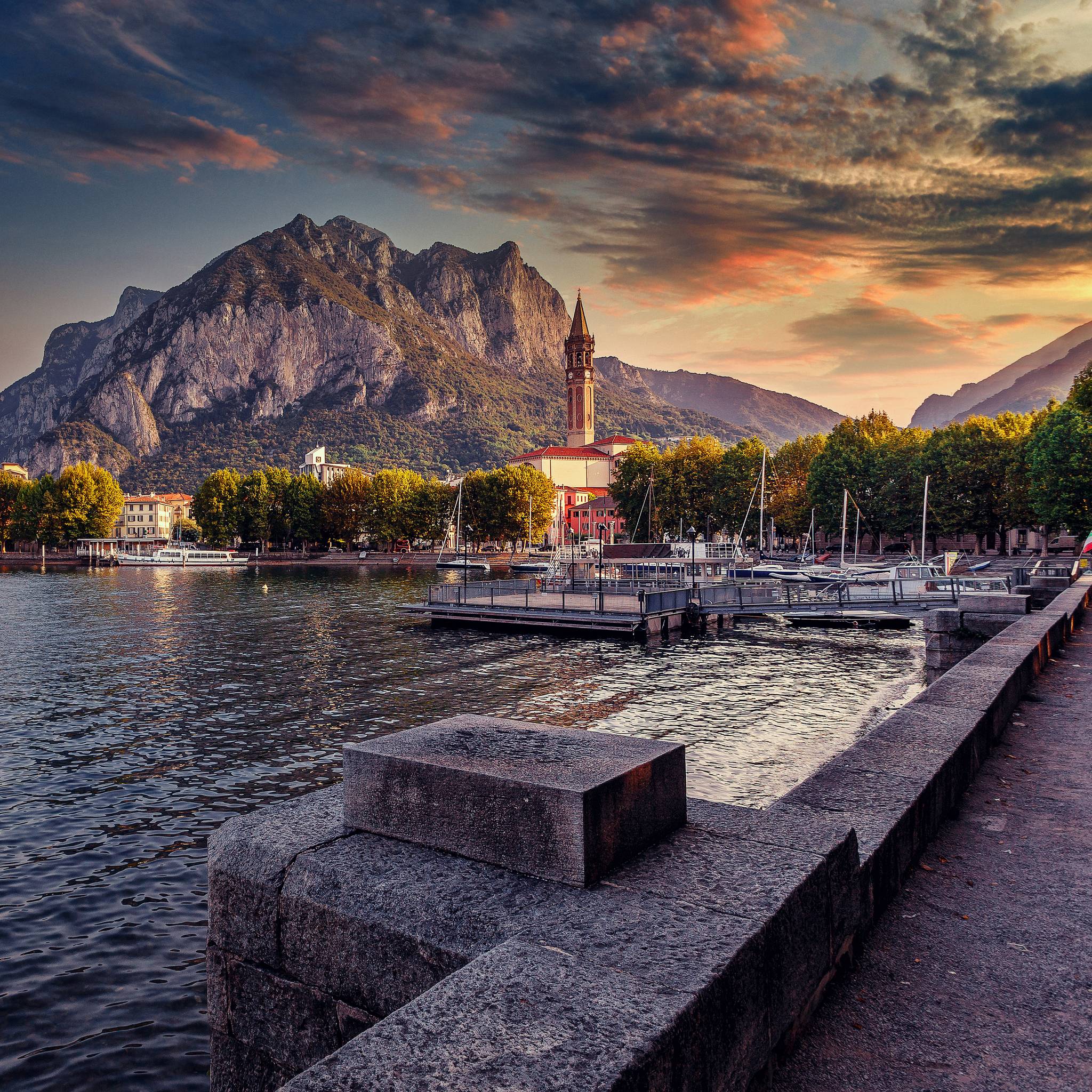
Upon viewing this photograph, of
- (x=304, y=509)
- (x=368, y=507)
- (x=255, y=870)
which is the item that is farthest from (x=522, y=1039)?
(x=304, y=509)

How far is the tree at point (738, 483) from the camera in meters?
96.7

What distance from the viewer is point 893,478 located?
278 ft

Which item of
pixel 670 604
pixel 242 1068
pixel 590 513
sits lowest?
pixel 670 604

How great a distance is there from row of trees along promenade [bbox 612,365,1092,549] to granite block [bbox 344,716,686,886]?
207 feet

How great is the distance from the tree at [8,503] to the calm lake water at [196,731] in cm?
11908

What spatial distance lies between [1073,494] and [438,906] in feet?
215

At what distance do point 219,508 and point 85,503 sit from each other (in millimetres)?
25590

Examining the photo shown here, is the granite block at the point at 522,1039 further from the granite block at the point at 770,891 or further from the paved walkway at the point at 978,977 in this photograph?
the paved walkway at the point at 978,977

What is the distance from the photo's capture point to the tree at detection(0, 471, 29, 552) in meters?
147

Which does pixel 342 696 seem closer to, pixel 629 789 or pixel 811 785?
pixel 811 785

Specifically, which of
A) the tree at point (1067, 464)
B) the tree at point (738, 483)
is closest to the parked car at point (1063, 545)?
the tree at point (1067, 464)

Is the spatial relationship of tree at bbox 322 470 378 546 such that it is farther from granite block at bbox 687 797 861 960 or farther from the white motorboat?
granite block at bbox 687 797 861 960

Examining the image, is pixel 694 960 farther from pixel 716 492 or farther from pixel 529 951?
pixel 716 492

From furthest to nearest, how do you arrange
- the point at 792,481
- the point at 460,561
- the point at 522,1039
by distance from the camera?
the point at 460,561 → the point at 792,481 → the point at 522,1039
